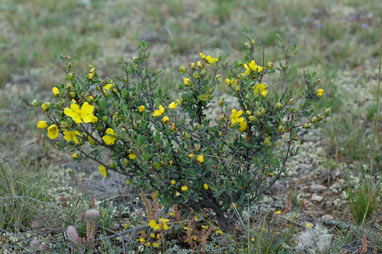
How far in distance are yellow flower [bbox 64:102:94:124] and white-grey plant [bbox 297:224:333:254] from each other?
1.37 meters

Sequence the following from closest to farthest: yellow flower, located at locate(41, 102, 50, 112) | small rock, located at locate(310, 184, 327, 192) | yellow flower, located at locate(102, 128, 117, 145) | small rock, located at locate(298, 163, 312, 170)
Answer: yellow flower, located at locate(41, 102, 50, 112) → yellow flower, located at locate(102, 128, 117, 145) → small rock, located at locate(310, 184, 327, 192) → small rock, located at locate(298, 163, 312, 170)

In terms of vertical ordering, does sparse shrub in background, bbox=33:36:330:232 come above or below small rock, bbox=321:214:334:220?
above

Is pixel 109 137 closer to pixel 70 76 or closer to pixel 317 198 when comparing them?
pixel 70 76

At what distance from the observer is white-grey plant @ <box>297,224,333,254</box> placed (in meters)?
2.35

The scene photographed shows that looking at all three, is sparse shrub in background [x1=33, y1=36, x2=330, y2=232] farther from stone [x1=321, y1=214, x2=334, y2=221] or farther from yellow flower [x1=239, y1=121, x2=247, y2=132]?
stone [x1=321, y1=214, x2=334, y2=221]

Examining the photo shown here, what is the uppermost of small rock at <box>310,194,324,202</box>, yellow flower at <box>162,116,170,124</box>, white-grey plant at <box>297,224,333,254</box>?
yellow flower at <box>162,116,170,124</box>

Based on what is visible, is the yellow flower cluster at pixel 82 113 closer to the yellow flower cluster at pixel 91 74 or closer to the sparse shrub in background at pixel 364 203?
the yellow flower cluster at pixel 91 74

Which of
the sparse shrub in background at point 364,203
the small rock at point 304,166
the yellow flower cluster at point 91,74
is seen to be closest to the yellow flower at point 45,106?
the yellow flower cluster at point 91,74

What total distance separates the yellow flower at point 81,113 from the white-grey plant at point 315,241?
1367mm

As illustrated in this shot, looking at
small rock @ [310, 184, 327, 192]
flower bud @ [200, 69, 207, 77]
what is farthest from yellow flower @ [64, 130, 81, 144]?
small rock @ [310, 184, 327, 192]

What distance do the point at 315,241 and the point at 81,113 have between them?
1469 millimetres

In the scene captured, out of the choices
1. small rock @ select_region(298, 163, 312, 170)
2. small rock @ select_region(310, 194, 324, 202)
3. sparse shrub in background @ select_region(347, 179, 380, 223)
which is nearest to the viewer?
sparse shrub in background @ select_region(347, 179, 380, 223)

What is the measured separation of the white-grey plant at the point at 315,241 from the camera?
2.35 m

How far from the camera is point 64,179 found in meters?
3.39
